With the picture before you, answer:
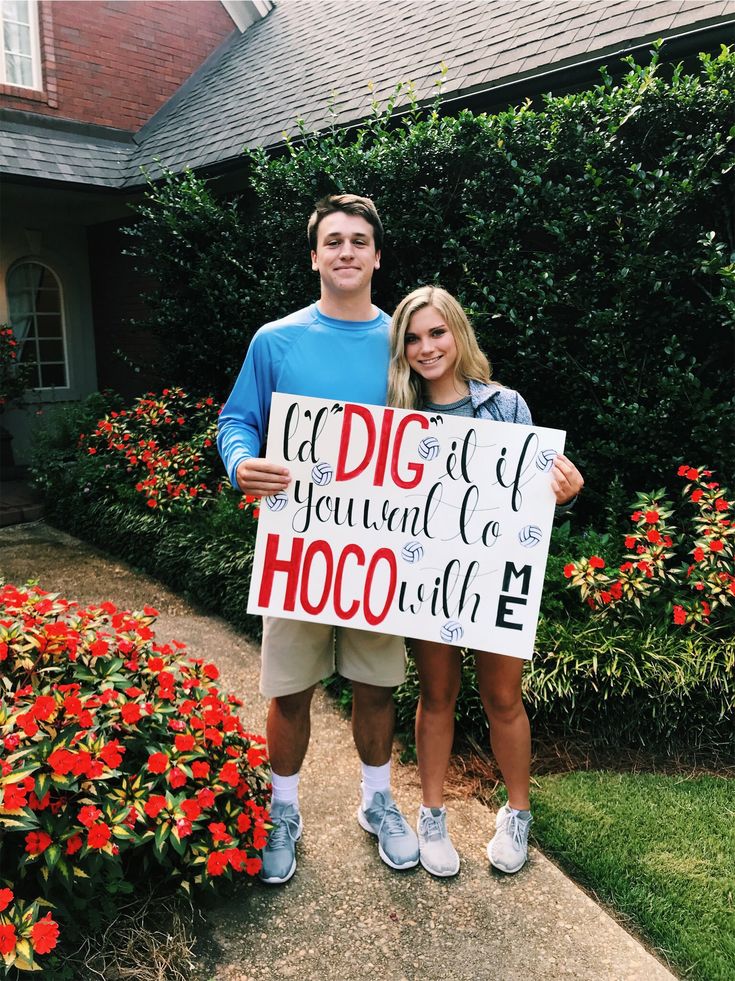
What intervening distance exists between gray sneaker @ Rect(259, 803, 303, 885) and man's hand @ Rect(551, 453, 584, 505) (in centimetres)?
136

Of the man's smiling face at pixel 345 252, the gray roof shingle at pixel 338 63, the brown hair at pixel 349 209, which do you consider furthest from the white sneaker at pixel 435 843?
the gray roof shingle at pixel 338 63

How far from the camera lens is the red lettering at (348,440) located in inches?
80.2

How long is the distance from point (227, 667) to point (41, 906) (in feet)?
6.97

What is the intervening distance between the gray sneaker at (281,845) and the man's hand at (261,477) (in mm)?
1066

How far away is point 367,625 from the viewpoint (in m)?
2.09

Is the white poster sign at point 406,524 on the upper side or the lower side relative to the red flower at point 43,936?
upper

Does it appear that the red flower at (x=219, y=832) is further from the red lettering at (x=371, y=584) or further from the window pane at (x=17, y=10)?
the window pane at (x=17, y=10)

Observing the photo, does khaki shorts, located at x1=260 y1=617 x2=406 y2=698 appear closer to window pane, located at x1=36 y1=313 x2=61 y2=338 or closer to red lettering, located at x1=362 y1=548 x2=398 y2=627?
red lettering, located at x1=362 y1=548 x2=398 y2=627

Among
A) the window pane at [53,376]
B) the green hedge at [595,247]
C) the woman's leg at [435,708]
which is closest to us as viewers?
the woman's leg at [435,708]

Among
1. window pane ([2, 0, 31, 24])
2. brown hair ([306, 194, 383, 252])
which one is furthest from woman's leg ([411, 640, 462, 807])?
window pane ([2, 0, 31, 24])

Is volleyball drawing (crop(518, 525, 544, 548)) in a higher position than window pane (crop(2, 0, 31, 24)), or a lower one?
lower

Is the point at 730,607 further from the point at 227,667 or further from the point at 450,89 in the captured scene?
the point at 450,89

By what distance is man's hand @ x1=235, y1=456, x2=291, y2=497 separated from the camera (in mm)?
2027

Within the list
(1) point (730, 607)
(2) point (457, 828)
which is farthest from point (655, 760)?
(2) point (457, 828)
